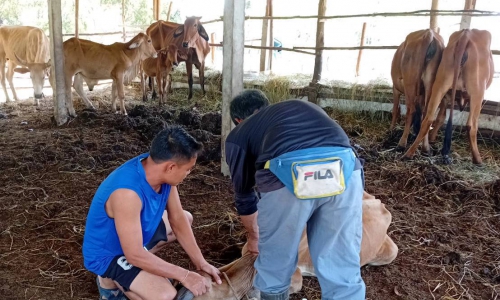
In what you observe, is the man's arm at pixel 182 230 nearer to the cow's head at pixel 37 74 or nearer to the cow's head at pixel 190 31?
the cow's head at pixel 190 31

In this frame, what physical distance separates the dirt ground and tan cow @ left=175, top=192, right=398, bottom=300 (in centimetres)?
12

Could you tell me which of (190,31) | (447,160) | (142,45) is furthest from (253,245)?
(190,31)

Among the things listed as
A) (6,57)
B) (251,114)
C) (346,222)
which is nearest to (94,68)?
(6,57)

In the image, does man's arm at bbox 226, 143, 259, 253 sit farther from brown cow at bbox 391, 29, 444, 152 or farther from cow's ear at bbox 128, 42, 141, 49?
cow's ear at bbox 128, 42, 141, 49

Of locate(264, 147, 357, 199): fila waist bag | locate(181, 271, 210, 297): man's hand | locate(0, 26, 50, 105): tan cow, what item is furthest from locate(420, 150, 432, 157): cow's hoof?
locate(0, 26, 50, 105): tan cow

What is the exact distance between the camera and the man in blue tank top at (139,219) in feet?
7.16

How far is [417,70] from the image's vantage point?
5.71 meters

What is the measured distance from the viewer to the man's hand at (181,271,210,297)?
7.47 ft

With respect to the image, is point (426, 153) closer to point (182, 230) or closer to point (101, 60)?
point (182, 230)

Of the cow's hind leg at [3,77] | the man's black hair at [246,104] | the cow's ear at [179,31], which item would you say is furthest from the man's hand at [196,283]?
the cow's hind leg at [3,77]

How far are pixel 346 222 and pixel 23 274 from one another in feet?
7.34

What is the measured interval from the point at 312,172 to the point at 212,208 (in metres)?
2.22

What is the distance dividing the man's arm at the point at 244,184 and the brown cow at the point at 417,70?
3785 mm

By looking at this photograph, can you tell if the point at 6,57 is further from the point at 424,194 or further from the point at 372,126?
the point at 424,194
